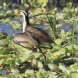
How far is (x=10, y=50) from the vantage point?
6609 mm

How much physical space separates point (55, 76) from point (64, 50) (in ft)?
3.54

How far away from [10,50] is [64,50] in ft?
3.29

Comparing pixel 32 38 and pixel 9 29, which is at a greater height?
pixel 32 38

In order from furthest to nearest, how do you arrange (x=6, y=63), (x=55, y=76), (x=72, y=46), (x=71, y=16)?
(x=71, y=16)
(x=72, y=46)
(x=6, y=63)
(x=55, y=76)

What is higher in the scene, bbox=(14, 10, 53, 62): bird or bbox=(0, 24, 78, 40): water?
bbox=(14, 10, 53, 62): bird

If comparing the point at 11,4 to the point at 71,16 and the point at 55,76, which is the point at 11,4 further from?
the point at 55,76

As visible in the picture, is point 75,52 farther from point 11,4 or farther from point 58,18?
point 11,4

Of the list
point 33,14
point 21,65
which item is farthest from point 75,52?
point 33,14

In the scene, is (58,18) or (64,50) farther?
(58,18)

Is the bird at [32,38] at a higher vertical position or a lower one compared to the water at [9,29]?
higher

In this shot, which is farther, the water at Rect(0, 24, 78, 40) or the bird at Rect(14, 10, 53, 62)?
the water at Rect(0, 24, 78, 40)

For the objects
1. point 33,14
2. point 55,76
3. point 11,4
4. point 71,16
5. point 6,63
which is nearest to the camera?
point 55,76

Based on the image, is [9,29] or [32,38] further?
[9,29]

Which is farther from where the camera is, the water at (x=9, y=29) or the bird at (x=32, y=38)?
the water at (x=9, y=29)
